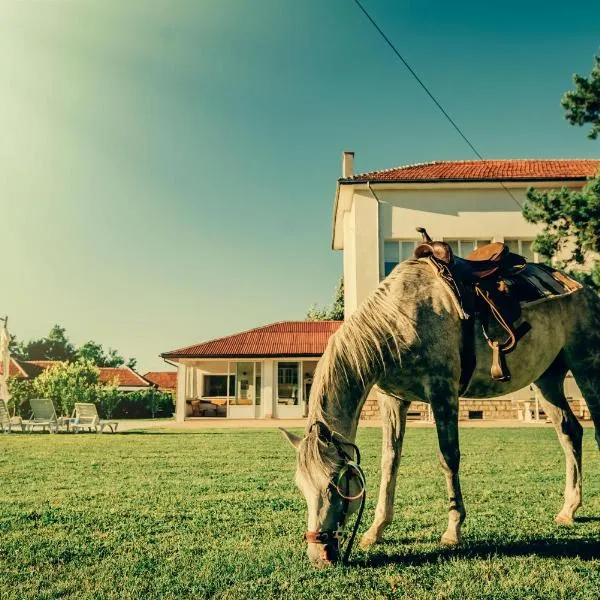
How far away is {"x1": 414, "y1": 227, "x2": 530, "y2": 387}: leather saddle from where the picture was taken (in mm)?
4531

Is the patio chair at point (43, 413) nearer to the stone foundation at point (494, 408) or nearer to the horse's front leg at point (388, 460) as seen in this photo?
the stone foundation at point (494, 408)

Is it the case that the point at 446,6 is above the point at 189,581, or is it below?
above

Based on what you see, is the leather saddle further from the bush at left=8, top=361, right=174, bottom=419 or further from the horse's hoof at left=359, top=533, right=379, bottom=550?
the bush at left=8, top=361, right=174, bottom=419

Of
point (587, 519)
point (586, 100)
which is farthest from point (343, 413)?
point (586, 100)

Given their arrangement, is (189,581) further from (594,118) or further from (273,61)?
(594,118)

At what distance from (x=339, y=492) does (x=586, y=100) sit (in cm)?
1468

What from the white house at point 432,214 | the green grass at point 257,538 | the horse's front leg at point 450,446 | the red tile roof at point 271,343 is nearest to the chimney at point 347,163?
the white house at point 432,214

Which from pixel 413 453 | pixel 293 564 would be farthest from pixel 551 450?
pixel 293 564

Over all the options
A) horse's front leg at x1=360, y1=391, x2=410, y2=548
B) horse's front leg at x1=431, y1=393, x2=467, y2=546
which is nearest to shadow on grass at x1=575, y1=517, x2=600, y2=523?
horse's front leg at x1=431, y1=393, x2=467, y2=546

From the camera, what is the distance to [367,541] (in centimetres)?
432

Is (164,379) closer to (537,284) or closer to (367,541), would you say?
(537,284)

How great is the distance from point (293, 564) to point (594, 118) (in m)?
15.0

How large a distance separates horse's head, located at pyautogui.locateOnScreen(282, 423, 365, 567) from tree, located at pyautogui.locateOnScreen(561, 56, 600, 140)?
14.4m

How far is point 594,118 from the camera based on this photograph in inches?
594
